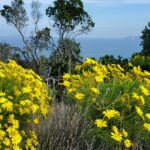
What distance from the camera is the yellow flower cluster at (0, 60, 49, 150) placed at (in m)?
5.12

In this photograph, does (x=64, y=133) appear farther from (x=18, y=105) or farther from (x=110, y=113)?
(x=18, y=105)

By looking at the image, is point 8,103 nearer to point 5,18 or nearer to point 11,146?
point 11,146

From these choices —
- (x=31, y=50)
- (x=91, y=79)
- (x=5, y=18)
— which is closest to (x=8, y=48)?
(x=31, y=50)

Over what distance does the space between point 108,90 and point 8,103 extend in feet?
4.73

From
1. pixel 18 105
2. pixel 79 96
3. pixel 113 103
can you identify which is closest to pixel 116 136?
pixel 113 103

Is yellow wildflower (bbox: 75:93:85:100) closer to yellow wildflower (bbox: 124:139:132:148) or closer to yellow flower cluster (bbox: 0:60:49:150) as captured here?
yellow flower cluster (bbox: 0:60:49:150)

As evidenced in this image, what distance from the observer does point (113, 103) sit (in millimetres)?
5871

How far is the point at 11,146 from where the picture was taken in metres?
5.09

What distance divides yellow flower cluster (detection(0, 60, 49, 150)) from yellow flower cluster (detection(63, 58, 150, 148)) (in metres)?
0.44

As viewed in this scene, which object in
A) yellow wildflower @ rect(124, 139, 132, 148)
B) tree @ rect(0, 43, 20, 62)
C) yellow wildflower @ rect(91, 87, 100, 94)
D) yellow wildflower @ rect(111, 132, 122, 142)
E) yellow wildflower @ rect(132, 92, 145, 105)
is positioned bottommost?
tree @ rect(0, 43, 20, 62)

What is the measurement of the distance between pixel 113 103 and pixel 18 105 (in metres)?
1.05

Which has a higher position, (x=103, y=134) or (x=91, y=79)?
(x=91, y=79)

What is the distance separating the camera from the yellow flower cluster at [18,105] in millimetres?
5117

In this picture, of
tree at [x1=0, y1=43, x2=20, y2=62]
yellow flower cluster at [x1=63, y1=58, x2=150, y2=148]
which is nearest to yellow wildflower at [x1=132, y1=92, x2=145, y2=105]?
yellow flower cluster at [x1=63, y1=58, x2=150, y2=148]
